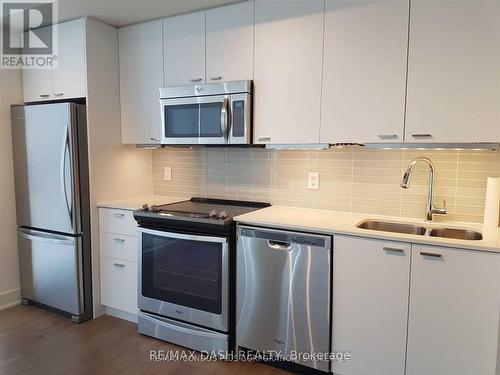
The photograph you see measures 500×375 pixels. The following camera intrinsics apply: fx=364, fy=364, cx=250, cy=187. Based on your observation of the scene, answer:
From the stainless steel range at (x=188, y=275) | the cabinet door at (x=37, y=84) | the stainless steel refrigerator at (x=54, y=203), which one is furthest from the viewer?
the cabinet door at (x=37, y=84)

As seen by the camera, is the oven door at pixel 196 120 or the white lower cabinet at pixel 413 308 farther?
the oven door at pixel 196 120

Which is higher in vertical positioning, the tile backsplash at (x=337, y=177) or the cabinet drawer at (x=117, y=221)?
the tile backsplash at (x=337, y=177)

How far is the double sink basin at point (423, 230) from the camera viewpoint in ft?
6.94

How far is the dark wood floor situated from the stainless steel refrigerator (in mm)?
176

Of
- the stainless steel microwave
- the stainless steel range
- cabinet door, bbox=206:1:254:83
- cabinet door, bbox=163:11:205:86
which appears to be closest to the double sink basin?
the stainless steel range

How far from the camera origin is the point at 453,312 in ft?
5.93

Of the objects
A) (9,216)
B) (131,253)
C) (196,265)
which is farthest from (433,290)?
(9,216)

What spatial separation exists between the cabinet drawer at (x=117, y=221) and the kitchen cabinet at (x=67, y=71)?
934 millimetres

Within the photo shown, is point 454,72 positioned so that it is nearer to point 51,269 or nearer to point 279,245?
point 279,245

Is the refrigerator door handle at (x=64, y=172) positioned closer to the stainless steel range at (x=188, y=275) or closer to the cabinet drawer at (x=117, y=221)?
the cabinet drawer at (x=117, y=221)

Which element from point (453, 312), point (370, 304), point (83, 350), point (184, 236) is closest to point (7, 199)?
point (83, 350)

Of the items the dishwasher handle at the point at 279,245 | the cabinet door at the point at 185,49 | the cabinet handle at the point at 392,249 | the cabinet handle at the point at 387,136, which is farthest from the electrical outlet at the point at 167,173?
the cabinet handle at the point at 392,249

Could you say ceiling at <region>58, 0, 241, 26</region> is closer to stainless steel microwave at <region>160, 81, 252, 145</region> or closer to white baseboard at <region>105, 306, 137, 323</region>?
stainless steel microwave at <region>160, 81, 252, 145</region>

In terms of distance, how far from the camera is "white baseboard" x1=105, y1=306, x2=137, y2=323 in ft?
9.51
